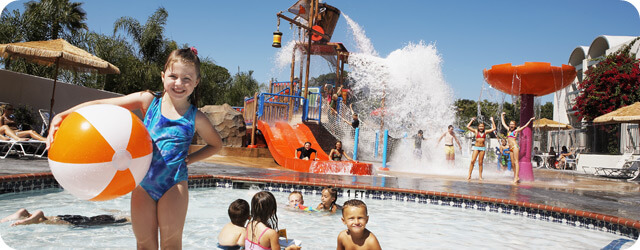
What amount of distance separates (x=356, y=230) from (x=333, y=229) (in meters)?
2.71

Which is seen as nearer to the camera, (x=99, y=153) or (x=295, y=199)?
(x=99, y=153)

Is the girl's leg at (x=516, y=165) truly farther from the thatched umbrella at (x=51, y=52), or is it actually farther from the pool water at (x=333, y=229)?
the thatched umbrella at (x=51, y=52)

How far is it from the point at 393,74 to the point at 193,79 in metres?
22.1

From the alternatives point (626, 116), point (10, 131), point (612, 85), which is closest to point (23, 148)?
point (10, 131)

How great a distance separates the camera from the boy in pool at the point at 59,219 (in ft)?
14.0

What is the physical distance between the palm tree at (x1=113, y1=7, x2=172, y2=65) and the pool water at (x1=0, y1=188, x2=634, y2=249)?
80.3 ft

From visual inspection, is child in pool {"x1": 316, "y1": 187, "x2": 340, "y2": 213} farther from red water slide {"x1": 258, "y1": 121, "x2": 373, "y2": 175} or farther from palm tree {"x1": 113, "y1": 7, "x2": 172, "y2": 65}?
palm tree {"x1": 113, "y1": 7, "x2": 172, "y2": 65}

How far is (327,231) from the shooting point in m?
5.34

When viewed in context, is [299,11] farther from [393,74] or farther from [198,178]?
[198,178]

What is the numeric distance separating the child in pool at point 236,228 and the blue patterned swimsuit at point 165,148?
141 centimetres

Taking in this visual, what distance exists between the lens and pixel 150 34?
28.8m

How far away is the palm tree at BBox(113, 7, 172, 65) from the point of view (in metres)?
28.5

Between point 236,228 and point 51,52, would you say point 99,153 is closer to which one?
point 236,228

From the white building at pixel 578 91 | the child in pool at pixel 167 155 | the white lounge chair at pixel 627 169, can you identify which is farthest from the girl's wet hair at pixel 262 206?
the white building at pixel 578 91
